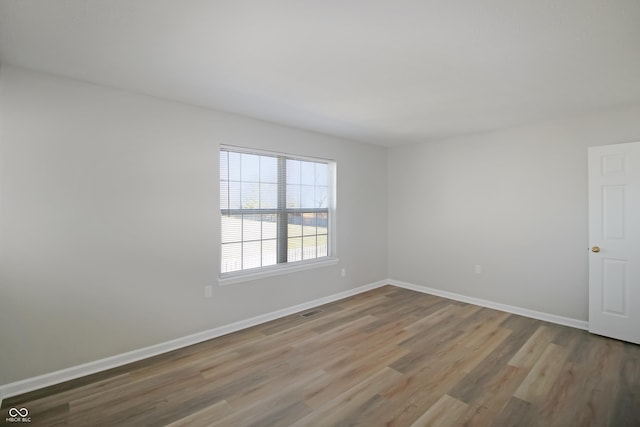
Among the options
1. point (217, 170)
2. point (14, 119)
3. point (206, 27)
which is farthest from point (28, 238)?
point (206, 27)

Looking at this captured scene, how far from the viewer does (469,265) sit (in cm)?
444

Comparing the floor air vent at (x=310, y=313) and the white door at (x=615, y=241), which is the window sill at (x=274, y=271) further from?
the white door at (x=615, y=241)

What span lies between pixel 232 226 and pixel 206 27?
7.16 feet

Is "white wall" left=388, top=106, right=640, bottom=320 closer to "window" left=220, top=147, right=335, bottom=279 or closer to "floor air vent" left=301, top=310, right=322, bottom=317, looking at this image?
"window" left=220, top=147, right=335, bottom=279

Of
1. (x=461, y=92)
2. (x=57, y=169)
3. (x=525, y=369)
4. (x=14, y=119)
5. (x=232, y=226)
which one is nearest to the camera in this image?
(x=14, y=119)

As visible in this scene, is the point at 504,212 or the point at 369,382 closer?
the point at 369,382

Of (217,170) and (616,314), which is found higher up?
(217,170)

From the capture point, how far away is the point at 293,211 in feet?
13.5

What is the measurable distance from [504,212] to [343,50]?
3281 mm

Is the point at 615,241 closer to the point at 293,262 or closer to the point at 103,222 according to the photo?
the point at 293,262

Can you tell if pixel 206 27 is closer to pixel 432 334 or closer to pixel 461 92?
pixel 461 92

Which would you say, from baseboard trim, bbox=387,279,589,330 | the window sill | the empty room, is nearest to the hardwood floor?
the empty room

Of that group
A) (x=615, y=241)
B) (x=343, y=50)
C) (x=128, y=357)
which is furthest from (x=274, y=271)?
(x=615, y=241)

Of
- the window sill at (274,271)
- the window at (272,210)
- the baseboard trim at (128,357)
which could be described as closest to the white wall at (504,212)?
the window at (272,210)
